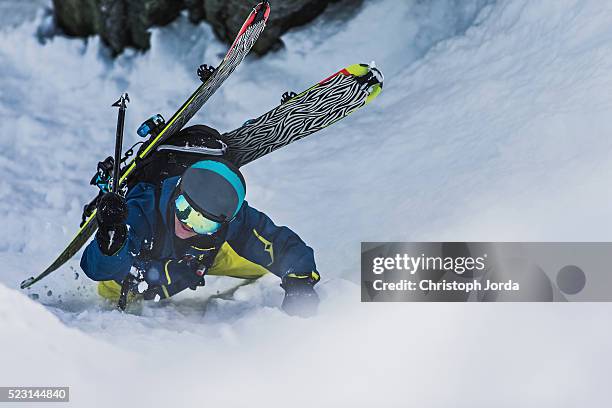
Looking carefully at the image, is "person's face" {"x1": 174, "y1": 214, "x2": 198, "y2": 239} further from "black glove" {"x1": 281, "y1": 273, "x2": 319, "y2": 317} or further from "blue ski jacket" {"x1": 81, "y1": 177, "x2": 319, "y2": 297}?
"black glove" {"x1": 281, "y1": 273, "x2": 319, "y2": 317}

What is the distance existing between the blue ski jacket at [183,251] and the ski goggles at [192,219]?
7 centimetres

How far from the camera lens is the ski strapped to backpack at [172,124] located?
2.24m

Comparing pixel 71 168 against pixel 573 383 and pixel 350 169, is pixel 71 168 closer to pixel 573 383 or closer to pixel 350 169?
pixel 350 169

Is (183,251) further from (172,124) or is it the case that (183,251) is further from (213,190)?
(172,124)

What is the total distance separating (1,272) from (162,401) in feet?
2.80

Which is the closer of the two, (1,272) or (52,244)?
(1,272)

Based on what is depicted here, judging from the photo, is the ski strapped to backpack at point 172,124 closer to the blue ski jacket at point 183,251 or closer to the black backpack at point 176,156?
the black backpack at point 176,156

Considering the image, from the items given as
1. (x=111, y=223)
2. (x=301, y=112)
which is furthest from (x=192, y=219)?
(x=301, y=112)

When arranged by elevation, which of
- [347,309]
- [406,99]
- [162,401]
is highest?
[406,99]

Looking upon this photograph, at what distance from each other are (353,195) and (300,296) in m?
0.73

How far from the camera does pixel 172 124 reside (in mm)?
2285

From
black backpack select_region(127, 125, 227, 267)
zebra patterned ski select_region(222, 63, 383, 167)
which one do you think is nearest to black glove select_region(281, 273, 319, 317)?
black backpack select_region(127, 125, 227, 267)

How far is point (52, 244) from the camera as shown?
8.97 feet

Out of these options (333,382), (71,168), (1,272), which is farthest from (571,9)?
(1,272)
